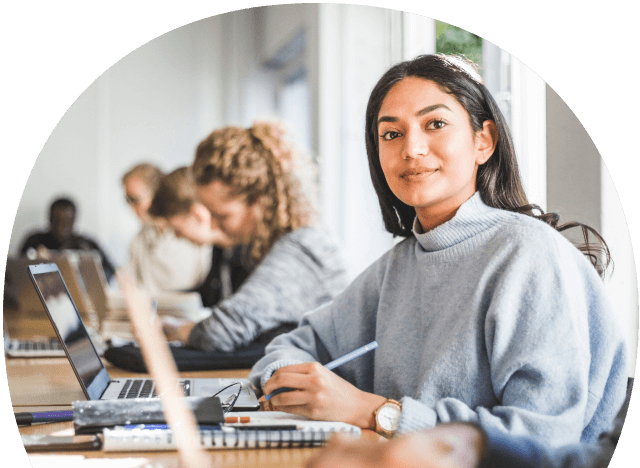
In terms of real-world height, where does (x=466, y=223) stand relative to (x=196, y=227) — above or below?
above

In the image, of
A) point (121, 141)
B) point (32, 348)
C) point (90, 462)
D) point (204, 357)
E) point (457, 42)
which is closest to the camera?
point (90, 462)

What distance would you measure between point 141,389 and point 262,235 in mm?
543

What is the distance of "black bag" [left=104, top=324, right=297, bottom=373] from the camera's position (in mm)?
1005

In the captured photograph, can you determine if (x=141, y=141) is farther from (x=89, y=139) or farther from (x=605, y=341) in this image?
(x=605, y=341)

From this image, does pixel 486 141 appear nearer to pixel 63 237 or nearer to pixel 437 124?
pixel 437 124

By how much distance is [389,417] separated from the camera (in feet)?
2.07

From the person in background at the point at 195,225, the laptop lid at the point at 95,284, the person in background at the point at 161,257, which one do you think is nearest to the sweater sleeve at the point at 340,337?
the person in background at the point at 195,225

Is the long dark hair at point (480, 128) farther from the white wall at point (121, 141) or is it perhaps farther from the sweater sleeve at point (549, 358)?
the white wall at point (121, 141)

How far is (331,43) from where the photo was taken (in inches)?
39.8

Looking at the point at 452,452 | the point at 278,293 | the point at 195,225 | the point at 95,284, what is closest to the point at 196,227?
the point at 195,225

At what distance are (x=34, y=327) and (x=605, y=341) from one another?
4.10 ft

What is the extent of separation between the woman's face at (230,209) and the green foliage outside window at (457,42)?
0.64m

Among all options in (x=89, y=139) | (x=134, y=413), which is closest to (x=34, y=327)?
(x=134, y=413)

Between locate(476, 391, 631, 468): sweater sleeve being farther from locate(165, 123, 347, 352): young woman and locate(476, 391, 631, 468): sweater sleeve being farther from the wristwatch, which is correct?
locate(165, 123, 347, 352): young woman
